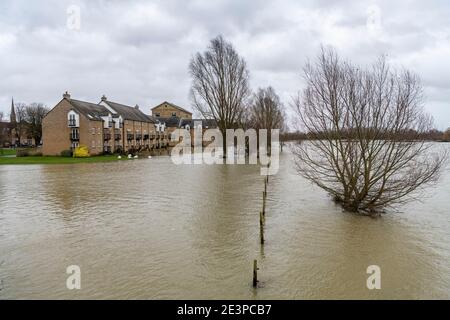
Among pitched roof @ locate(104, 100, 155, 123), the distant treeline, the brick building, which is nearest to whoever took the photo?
the distant treeline

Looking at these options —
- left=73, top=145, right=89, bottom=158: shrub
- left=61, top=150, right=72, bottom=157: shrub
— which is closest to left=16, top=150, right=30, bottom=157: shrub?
left=61, top=150, right=72, bottom=157: shrub

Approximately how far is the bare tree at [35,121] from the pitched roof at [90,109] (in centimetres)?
2501

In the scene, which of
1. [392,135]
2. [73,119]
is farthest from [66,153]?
[392,135]

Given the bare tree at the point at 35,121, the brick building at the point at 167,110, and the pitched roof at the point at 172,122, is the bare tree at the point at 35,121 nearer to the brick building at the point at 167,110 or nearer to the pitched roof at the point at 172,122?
the pitched roof at the point at 172,122

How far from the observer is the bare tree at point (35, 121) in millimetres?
71812

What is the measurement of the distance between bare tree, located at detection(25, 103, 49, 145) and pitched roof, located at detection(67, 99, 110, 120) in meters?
25.0

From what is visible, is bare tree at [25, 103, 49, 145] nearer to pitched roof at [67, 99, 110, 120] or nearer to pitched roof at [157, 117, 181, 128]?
pitched roof at [67, 99, 110, 120]

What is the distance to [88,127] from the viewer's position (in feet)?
150

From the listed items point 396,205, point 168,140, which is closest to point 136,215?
point 396,205

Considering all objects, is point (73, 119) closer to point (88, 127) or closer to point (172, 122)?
point (88, 127)

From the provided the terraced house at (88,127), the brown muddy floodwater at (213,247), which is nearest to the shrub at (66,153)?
the terraced house at (88,127)

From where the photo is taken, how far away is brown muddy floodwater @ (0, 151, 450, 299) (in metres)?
6.90

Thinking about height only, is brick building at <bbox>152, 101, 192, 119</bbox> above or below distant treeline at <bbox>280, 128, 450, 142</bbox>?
above
